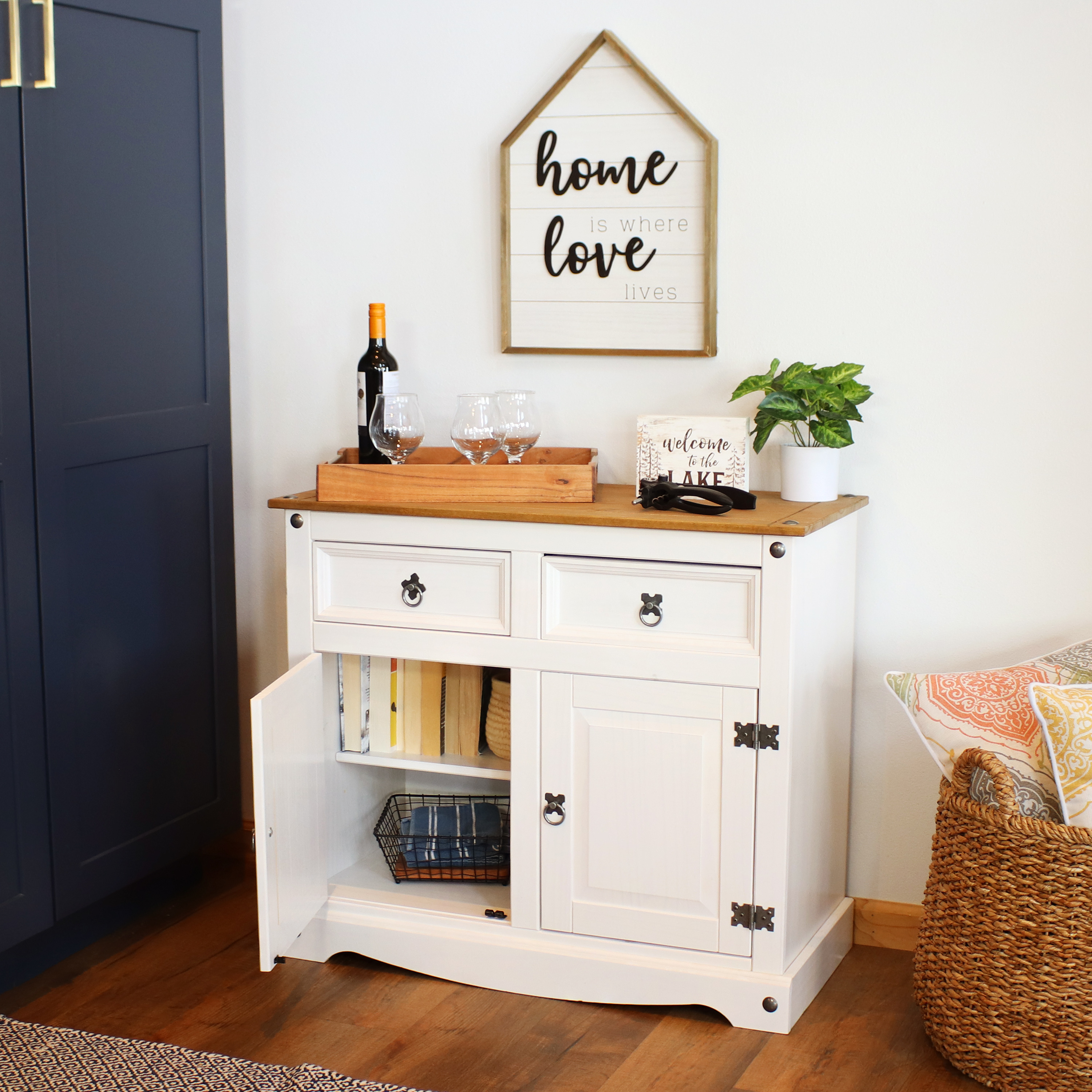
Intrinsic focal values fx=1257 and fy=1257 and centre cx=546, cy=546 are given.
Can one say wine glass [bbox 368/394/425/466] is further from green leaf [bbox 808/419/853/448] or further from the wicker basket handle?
the wicker basket handle

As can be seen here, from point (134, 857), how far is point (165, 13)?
1.63 m

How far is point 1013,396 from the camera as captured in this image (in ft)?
7.22

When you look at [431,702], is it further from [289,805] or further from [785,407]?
[785,407]

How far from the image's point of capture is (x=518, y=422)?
7.47 feet

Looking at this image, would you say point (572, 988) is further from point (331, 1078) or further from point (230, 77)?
point (230, 77)

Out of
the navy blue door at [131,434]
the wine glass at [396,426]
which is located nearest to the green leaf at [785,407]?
the wine glass at [396,426]

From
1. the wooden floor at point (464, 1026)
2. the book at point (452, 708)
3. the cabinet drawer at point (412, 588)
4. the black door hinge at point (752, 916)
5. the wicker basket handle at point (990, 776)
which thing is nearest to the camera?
the wicker basket handle at point (990, 776)

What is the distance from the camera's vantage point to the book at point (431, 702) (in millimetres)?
2385

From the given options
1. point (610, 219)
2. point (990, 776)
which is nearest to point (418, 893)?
point (990, 776)

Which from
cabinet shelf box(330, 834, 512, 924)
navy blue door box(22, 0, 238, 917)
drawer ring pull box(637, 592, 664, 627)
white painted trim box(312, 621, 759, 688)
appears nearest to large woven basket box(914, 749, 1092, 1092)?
white painted trim box(312, 621, 759, 688)

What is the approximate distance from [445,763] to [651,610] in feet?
1.80

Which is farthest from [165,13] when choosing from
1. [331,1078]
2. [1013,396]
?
[331,1078]

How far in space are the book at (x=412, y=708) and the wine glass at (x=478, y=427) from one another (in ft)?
1.37

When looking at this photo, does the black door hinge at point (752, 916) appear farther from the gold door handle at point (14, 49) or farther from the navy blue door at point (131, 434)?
the gold door handle at point (14, 49)
